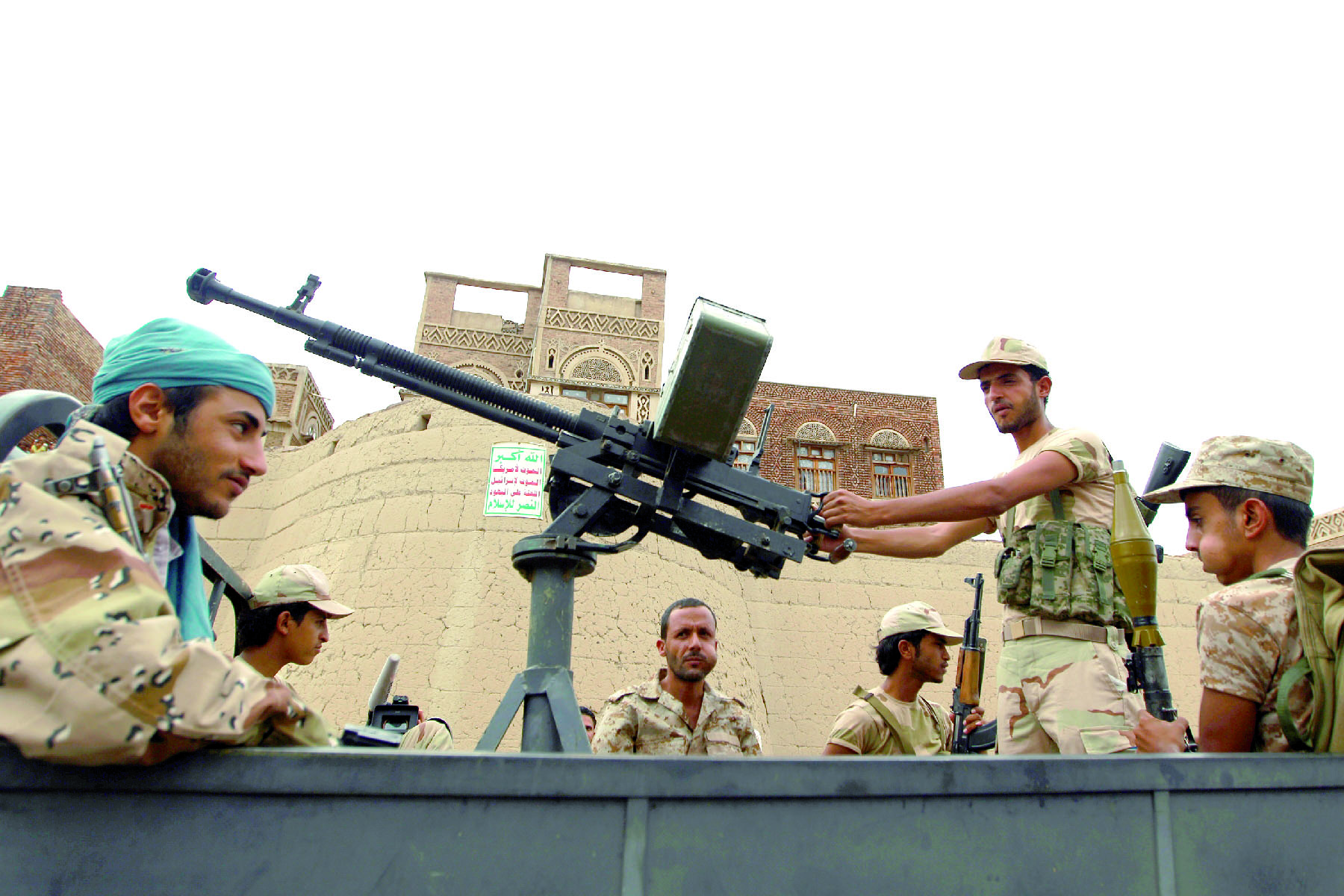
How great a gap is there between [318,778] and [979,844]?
1.11m

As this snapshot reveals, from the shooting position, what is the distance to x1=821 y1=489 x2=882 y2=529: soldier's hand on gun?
3.14 metres

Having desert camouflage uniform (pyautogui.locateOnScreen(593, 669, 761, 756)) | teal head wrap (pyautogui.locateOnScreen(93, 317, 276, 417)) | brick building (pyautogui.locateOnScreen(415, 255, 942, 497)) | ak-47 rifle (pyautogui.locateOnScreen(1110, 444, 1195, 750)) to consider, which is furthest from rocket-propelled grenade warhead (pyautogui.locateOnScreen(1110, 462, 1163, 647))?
brick building (pyautogui.locateOnScreen(415, 255, 942, 497))

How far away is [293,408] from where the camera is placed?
72.8 feet

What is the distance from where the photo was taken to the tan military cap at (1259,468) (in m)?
2.16

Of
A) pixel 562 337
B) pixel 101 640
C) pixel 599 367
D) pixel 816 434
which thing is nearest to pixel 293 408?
pixel 562 337

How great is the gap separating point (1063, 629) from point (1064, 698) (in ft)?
0.81

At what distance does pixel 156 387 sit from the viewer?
1.79 m

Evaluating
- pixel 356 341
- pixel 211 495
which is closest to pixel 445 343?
pixel 356 341

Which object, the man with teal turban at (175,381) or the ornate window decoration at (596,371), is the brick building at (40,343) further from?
the man with teal turban at (175,381)

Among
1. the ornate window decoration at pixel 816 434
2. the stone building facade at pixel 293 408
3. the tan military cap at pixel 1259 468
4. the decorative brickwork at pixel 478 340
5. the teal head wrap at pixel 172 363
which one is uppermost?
the decorative brickwork at pixel 478 340

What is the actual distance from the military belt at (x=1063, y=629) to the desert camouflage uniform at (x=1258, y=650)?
1037 millimetres

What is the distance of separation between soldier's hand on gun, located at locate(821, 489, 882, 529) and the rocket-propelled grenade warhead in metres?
→ 0.84

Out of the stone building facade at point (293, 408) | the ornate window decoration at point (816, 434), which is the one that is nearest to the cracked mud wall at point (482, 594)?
the stone building facade at point (293, 408)

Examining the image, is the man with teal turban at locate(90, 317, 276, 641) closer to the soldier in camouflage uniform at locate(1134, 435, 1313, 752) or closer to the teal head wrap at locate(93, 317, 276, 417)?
the teal head wrap at locate(93, 317, 276, 417)
